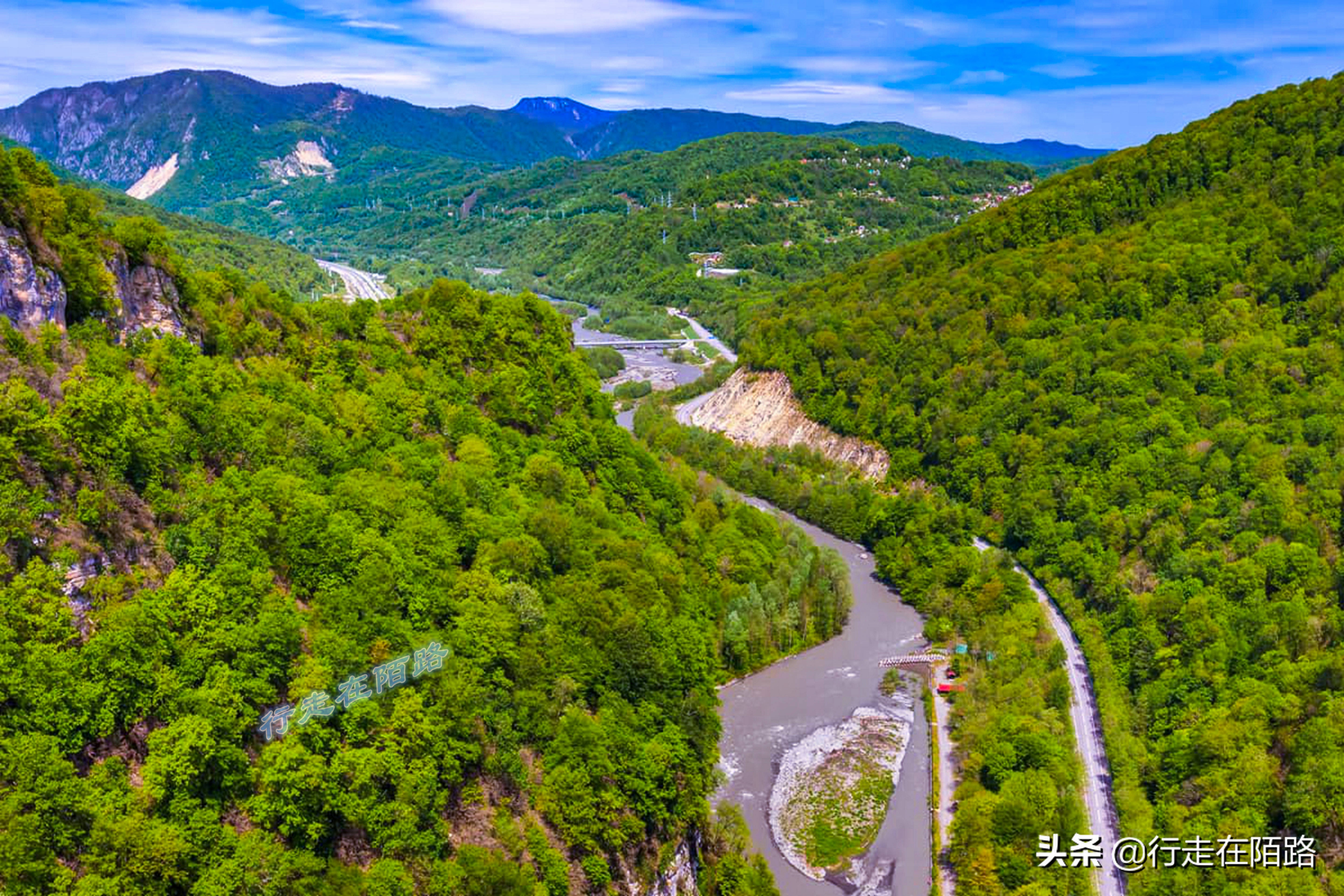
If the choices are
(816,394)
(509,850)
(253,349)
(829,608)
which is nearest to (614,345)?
(816,394)

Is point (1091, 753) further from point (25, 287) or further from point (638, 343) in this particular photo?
point (638, 343)

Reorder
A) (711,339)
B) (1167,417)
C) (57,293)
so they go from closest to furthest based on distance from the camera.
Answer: (57,293) < (1167,417) < (711,339)

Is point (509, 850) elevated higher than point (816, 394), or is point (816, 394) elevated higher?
point (816, 394)

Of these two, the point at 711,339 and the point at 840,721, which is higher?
the point at 711,339

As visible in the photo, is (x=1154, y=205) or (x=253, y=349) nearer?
(x=253, y=349)

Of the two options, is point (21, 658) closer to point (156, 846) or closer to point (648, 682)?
point (156, 846)
